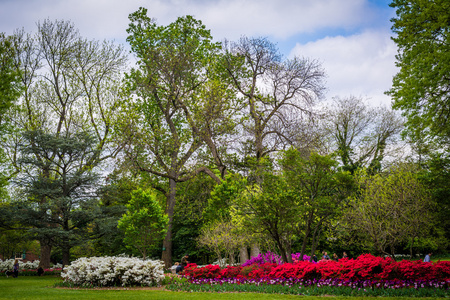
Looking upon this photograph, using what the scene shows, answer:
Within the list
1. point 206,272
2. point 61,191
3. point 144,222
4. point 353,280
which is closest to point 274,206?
point 353,280

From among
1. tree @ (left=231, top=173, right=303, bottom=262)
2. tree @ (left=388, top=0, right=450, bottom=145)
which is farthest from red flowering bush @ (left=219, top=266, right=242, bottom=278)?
tree @ (left=388, top=0, right=450, bottom=145)

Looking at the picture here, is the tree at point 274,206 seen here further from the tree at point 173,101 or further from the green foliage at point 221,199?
the green foliage at point 221,199

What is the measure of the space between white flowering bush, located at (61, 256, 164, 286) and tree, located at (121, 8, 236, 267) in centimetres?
647

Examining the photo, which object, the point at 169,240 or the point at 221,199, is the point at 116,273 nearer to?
the point at 221,199

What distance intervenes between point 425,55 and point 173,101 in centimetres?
1387

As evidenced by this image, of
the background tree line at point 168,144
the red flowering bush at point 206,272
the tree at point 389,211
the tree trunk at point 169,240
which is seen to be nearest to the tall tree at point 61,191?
the background tree line at point 168,144

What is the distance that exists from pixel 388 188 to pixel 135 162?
1266cm

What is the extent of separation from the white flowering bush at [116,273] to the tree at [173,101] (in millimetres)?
6472

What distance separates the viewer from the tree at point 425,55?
35.3 ft

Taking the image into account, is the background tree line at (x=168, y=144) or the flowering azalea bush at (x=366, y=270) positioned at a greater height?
the background tree line at (x=168, y=144)

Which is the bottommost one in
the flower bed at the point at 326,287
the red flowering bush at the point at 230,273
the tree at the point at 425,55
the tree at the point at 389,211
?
the flower bed at the point at 326,287

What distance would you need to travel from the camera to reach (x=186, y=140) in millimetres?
21281

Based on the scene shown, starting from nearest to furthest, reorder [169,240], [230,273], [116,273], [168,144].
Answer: [230,273], [116,273], [168,144], [169,240]

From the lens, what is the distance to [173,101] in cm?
2142
